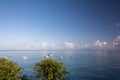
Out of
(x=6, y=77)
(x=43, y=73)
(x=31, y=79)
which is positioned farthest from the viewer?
(x=31, y=79)

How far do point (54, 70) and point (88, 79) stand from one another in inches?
2232

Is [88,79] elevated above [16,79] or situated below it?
below

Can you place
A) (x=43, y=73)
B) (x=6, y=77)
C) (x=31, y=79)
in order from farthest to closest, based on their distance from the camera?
(x=31, y=79)
(x=43, y=73)
(x=6, y=77)

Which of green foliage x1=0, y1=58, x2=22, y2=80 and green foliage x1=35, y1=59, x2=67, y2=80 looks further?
green foliage x1=35, y1=59, x2=67, y2=80

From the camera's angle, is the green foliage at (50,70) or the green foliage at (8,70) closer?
the green foliage at (8,70)

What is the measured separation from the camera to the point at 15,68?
2435 inches

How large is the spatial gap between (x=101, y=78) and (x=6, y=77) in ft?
260

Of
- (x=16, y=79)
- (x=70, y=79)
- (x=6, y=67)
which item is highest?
(x=6, y=67)

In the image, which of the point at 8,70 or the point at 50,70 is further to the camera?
the point at 50,70

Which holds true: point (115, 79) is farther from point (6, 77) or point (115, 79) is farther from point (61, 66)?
point (6, 77)

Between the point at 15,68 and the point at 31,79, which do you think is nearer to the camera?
the point at 15,68

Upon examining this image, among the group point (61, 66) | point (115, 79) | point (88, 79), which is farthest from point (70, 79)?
point (61, 66)

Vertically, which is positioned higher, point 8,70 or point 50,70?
point 8,70

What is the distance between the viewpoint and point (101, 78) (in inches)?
4803
